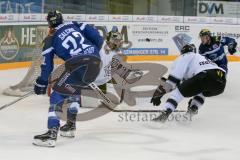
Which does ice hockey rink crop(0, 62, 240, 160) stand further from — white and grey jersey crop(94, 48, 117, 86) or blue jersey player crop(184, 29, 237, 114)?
blue jersey player crop(184, 29, 237, 114)

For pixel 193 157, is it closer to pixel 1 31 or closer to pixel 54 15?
pixel 54 15

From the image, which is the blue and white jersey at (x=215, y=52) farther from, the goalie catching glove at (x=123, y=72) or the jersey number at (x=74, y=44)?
the jersey number at (x=74, y=44)

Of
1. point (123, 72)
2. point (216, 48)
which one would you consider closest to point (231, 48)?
point (216, 48)

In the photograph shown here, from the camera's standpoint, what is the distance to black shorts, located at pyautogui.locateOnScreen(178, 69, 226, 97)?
5469 mm

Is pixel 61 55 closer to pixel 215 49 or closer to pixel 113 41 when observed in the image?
pixel 113 41

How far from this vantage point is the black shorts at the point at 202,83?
17.9 feet

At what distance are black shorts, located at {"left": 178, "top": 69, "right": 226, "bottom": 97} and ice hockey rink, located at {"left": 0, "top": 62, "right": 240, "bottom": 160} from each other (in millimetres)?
383

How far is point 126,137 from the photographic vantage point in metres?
5.03

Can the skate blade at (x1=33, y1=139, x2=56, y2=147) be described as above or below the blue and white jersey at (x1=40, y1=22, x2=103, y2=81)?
below

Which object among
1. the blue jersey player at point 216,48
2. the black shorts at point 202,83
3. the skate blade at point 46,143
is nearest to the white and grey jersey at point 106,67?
the black shorts at point 202,83

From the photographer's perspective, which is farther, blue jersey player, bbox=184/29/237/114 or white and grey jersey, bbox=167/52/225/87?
blue jersey player, bbox=184/29/237/114

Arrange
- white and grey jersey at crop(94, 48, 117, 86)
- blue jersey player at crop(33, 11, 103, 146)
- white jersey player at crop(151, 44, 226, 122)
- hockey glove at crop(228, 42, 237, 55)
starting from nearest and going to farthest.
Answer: blue jersey player at crop(33, 11, 103, 146)
white jersey player at crop(151, 44, 226, 122)
white and grey jersey at crop(94, 48, 117, 86)
hockey glove at crop(228, 42, 237, 55)

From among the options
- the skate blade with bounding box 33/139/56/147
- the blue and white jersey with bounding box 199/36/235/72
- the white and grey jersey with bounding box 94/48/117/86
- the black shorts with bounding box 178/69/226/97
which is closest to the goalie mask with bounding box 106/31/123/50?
the white and grey jersey with bounding box 94/48/117/86

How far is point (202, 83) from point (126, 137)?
39.4 inches
